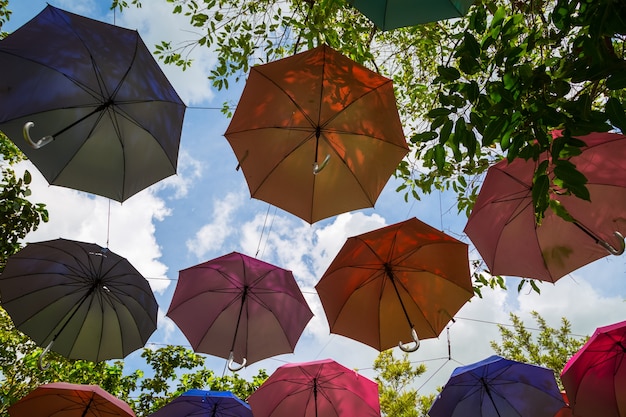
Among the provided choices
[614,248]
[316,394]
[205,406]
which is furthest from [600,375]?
[205,406]

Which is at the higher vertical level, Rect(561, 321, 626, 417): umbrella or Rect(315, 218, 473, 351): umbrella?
Rect(315, 218, 473, 351): umbrella

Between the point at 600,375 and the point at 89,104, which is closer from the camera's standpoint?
the point at 89,104

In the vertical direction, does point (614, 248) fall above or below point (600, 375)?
above

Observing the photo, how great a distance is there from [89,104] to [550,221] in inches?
178

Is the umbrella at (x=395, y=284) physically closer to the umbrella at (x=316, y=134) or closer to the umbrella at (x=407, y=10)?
the umbrella at (x=316, y=134)

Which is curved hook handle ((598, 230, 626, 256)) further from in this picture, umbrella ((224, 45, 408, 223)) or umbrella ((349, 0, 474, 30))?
umbrella ((349, 0, 474, 30))

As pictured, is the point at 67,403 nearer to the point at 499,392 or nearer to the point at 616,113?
the point at 499,392

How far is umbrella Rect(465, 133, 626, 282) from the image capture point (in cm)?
354

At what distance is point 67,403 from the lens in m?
5.28

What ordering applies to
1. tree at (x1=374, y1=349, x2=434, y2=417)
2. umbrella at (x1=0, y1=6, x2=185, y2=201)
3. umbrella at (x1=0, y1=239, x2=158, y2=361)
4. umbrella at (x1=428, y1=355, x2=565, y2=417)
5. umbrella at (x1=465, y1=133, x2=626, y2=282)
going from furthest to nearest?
tree at (x1=374, y1=349, x2=434, y2=417)
umbrella at (x1=428, y1=355, x2=565, y2=417)
umbrella at (x1=0, y1=239, x2=158, y2=361)
umbrella at (x1=465, y1=133, x2=626, y2=282)
umbrella at (x1=0, y1=6, x2=185, y2=201)

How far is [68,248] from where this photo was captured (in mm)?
4891

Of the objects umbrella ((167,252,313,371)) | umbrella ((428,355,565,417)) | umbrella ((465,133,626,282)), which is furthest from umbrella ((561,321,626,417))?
umbrella ((167,252,313,371))

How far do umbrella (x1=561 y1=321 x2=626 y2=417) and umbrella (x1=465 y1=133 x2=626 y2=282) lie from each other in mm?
1372

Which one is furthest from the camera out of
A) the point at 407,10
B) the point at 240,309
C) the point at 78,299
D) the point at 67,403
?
the point at 240,309
